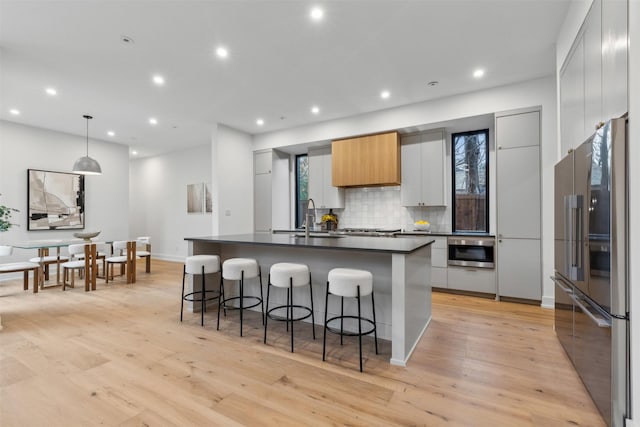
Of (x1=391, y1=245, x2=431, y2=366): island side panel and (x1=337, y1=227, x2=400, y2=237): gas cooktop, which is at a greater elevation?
(x1=337, y1=227, x2=400, y2=237): gas cooktop

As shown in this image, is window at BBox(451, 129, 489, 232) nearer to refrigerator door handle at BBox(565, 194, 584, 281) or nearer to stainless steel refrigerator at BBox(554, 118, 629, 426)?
stainless steel refrigerator at BBox(554, 118, 629, 426)

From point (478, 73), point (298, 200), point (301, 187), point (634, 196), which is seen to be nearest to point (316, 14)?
point (478, 73)

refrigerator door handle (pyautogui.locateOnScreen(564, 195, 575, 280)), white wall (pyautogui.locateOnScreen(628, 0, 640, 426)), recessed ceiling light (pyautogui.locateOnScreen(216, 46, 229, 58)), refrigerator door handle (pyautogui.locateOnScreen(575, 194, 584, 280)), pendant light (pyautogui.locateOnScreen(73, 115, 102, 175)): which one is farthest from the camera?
pendant light (pyautogui.locateOnScreen(73, 115, 102, 175))

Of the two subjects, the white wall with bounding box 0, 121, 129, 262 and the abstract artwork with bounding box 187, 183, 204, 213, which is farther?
the abstract artwork with bounding box 187, 183, 204, 213

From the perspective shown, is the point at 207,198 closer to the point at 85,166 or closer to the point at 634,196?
the point at 85,166

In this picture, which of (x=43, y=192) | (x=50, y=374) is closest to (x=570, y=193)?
(x=50, y=374)

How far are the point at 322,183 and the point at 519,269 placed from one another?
11.7ft

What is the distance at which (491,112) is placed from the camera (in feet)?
13.5

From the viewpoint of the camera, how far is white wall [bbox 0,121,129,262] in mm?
5410

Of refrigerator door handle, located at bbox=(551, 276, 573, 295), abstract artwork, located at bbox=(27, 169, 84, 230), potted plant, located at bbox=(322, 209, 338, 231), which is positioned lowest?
refrigerator door handle, located at bbox=(551, 276, 573, 295)

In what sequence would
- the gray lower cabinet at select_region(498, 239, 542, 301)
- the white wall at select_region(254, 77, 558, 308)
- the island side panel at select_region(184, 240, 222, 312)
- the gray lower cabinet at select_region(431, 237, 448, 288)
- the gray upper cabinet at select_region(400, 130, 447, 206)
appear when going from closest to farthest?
1. the island side panel at select_region(184, 240, 222, 312)
2. the white wall at select_region(254, 77, 558, 308)
3. the gray lower cabinet at select_region(498, 239, 542, 301)
4. the gray lower cabinet at select_region(431, 237, 448, 288)
5. the gray upper cabinet at select_region(400, 130, 447, 206)

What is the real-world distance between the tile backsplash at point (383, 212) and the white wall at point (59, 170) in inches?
198

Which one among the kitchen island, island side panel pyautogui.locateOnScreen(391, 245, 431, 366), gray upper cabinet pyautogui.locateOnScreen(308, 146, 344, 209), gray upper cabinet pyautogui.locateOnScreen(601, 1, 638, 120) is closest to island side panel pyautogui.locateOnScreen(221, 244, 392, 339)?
the kitchen island

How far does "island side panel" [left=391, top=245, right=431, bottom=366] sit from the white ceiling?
2229mm
